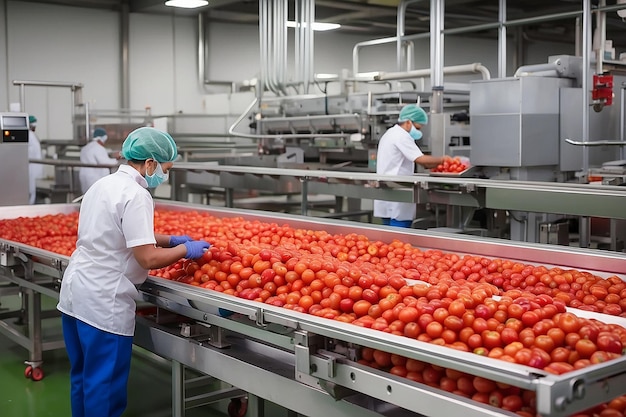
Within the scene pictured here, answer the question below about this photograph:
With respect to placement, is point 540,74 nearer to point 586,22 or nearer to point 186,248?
point 586,22

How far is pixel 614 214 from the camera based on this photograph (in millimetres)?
4031

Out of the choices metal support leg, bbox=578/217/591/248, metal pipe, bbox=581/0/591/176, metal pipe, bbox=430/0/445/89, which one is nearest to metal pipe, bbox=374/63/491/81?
metal pipe, bbox=430/0/445/89

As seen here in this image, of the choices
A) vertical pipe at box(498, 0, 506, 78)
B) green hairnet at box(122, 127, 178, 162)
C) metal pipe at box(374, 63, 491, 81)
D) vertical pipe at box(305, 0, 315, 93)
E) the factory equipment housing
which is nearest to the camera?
the factory equipment housing

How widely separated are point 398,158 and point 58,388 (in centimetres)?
332

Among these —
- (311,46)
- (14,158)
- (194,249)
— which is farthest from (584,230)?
(14,158)

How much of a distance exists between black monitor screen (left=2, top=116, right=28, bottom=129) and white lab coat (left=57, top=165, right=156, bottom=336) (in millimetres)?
3650

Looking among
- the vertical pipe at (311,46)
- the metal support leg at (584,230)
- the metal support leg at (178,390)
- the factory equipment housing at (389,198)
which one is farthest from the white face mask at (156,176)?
the vertical pipe at (311,46)

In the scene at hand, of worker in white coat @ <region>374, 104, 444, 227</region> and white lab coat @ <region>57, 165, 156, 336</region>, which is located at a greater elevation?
worker in white coat @ <region>374, 104, 444, 227</region>

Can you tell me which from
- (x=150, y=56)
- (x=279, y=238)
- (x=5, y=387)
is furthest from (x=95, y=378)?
(x=150, y=56)

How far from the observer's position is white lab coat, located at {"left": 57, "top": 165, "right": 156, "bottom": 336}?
2973 millimetres

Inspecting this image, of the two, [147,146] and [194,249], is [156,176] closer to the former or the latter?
[147,146]

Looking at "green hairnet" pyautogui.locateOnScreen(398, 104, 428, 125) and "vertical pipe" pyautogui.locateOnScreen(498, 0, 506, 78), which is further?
"vertical pipe" pyautogui.locateOnScreen(498, 0, 506, 78)

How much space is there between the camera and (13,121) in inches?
252

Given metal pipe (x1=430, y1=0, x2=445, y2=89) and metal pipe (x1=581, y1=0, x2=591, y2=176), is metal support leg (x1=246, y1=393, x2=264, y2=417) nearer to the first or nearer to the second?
metal pipe (x1=581, y1=0, x2=591, y2=176)
